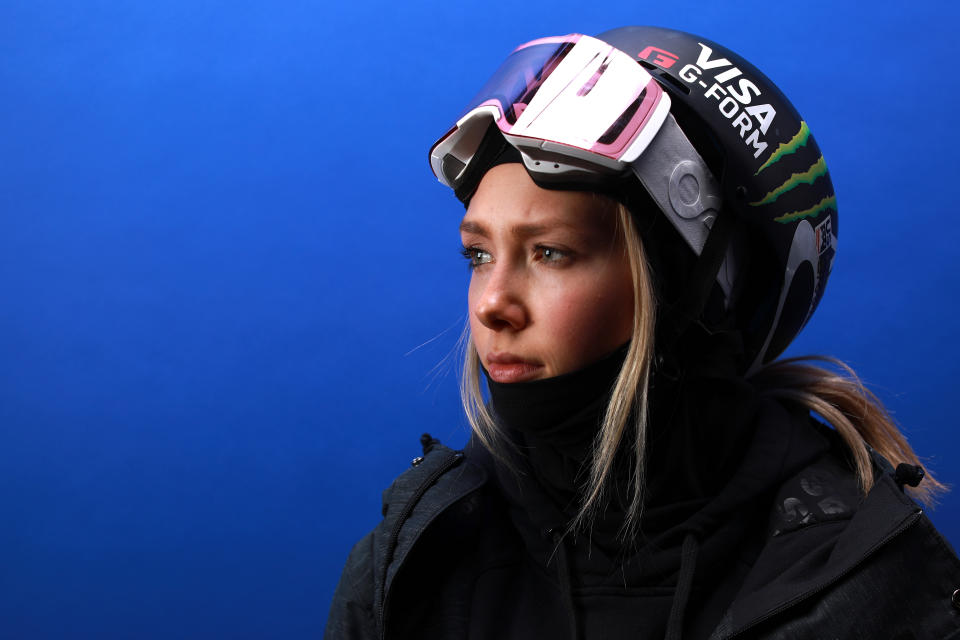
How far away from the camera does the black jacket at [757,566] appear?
41.3 inches

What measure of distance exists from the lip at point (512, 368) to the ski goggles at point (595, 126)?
9.5 inches

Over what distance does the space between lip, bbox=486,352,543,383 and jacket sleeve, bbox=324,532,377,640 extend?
410 mm

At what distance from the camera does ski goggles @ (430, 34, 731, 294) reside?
3.86 feet

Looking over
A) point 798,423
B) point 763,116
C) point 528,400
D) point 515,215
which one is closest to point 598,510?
point 528,400

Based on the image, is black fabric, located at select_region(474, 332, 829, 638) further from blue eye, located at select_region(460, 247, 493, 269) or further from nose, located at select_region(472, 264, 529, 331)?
blue eye, located at select_region(460, 247, 493, 269)

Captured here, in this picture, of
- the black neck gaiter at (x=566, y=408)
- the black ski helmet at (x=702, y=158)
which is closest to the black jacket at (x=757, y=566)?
the black neck gaiter at (x=566, y=408)

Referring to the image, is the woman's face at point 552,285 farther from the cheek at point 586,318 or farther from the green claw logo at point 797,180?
the green claw logo at point 797,180

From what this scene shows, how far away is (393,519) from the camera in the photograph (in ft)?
4.46

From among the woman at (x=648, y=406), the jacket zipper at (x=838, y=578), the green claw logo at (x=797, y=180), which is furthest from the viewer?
the green claw logo at (x=797, y=180)

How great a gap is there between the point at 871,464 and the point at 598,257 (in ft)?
1.61

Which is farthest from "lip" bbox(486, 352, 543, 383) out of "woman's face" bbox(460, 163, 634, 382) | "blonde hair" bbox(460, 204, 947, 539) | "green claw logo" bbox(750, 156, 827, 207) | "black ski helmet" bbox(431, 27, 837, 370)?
"green claw logo" bbox(750, 156, 827, 207)

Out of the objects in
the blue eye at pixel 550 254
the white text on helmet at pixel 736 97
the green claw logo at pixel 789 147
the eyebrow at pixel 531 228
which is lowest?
the blue eye at pixel 550 254

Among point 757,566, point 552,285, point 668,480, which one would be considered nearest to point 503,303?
point 552,285

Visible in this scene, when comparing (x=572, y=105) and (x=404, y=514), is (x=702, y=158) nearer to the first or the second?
(x=572, y=105)
